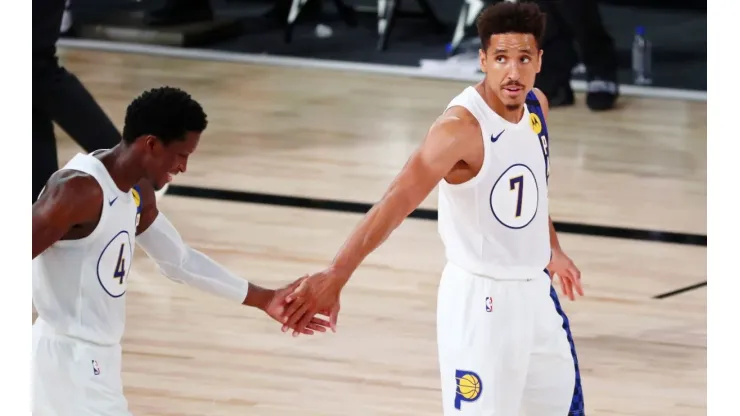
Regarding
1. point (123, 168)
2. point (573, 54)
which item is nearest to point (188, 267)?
point (123, 168)

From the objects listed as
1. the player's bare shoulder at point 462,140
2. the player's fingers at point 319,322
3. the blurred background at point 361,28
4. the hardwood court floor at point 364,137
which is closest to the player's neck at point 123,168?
the player's fingers at point 319,322

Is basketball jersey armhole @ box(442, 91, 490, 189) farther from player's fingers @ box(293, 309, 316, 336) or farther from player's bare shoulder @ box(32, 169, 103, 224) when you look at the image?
player's bare shoulder @ box(32, 169, 103, 224)

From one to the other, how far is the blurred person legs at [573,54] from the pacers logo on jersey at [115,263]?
5719mm

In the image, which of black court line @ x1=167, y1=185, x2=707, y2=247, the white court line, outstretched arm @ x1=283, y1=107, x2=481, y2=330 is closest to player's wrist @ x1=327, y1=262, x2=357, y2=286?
outstretched arm @ x1=283, y1=107, x2=481, y2=330

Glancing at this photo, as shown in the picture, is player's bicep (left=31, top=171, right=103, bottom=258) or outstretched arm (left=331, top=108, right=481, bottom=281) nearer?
player's bicep (left=31, top=171, right=103, bottom=258)

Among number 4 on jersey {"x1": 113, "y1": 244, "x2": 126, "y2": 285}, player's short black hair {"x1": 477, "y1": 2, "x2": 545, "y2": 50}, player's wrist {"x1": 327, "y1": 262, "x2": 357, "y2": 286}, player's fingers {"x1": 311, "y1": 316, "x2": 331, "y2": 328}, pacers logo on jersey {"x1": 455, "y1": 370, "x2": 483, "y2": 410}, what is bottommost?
pacers logo on jersey {"x1": 455, "y1": 370, "x2": 483, "y2": 410}

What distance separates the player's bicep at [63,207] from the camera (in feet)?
10.6

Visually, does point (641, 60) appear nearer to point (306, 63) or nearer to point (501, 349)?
point (306, 63)

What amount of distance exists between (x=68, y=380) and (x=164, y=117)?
689mm

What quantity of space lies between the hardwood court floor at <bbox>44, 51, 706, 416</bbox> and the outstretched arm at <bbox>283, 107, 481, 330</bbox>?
4.28 feet

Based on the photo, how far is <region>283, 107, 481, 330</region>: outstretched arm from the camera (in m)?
3.39

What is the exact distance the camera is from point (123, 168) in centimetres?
340

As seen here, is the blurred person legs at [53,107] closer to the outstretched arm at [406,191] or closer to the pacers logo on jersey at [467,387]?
the outstretched arm at [406,191]
